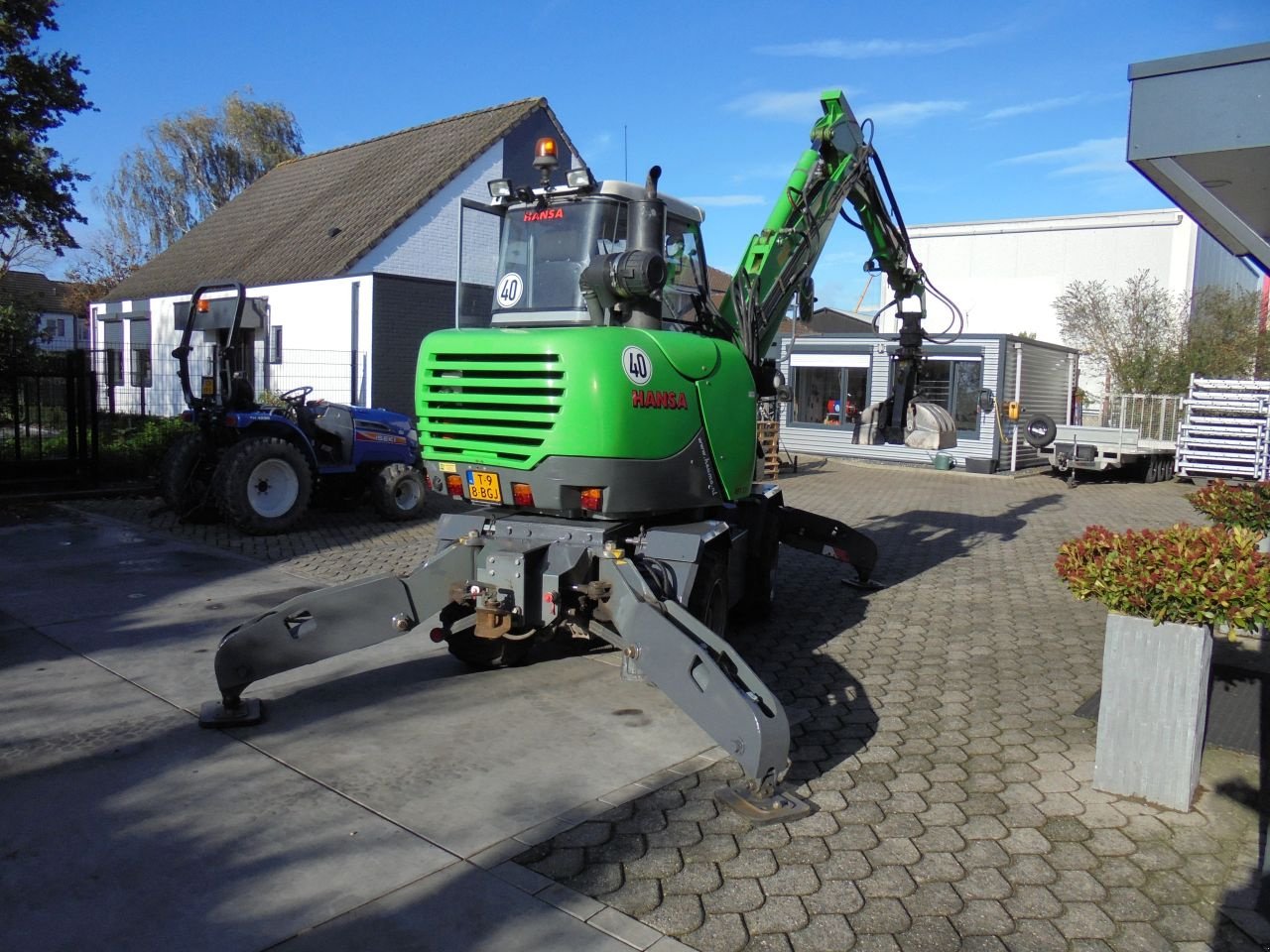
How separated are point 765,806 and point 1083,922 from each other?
1288 mm

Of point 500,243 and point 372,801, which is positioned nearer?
point 372,801

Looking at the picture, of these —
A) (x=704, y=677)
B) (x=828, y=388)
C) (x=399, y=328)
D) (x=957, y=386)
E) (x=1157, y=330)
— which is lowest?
(x=704, y=677)

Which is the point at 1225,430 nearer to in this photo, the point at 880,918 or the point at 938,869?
the point at 938,869

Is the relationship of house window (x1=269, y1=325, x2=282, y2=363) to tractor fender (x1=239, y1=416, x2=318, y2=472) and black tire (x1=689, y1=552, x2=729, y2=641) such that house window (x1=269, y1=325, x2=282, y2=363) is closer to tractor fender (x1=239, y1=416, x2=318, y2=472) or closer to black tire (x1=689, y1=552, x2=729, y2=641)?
tractor fender (x1=239, y1=416, x2=318, y2=472)

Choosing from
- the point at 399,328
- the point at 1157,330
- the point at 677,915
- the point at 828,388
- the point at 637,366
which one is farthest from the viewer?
the point at 1157,330

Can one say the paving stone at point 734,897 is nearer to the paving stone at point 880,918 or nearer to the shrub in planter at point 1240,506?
the paving stone at point 880,918

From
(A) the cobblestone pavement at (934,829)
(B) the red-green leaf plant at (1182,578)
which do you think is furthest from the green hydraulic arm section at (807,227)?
(B) the red-green leaf plant at (1182,578)

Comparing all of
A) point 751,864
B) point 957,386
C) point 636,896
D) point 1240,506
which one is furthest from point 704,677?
point 957,386

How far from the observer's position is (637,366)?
17.1ft

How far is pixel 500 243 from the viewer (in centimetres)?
625

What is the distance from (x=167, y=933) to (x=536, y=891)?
1259 millimetres

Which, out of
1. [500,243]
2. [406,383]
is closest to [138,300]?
[406,383]

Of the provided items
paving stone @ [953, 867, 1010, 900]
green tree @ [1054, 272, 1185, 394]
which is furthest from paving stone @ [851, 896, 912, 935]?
green tree @ [1054, 272, 1185, 394]

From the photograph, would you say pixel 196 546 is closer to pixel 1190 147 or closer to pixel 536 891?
pixel 536 891
